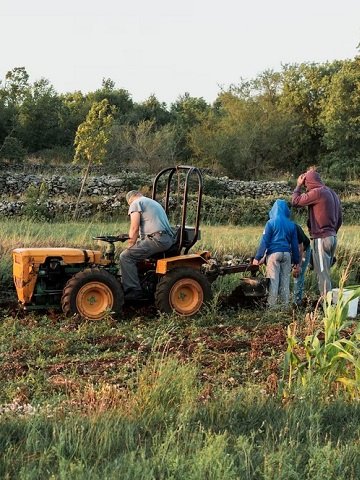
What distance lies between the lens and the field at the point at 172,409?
10.9 feet

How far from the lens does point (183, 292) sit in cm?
820

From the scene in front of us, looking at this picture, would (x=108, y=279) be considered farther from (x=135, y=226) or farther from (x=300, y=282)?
(x=300, y=282)

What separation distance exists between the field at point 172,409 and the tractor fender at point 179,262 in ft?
3.71

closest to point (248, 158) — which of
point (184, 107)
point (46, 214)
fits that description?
point (184, 107)

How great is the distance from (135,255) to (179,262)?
0.63 m

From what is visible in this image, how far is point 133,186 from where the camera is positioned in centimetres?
2372

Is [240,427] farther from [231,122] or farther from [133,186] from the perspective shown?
[231,122]

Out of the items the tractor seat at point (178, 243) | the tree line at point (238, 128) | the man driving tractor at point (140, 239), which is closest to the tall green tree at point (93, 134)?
the tree line at point (238, 128)

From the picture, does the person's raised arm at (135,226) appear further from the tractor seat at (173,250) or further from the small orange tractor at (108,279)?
the tractor seat at (173,250)

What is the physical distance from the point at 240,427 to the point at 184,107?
44.8 meters

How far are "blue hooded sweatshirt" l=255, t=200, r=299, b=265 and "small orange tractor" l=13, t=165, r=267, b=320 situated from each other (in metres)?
0.50

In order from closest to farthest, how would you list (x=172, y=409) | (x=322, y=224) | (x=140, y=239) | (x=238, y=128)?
1. (x=172, y=409)
2. (x=140, y=239)
3. (x=322, y=224)
4. (x=238, y=128)

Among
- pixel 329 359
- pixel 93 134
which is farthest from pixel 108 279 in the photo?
pixel 93 134

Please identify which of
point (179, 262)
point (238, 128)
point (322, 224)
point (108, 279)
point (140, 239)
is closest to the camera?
point (108, 279)
